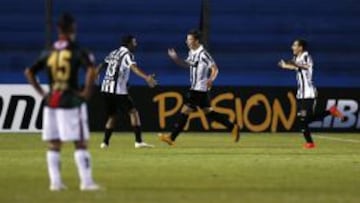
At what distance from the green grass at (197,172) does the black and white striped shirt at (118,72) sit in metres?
1.09

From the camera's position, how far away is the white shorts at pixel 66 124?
10.5 metres

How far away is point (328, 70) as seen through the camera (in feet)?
102

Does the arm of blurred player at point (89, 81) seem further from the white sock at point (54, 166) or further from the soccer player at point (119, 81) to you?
the soccer player at point (119, 81)

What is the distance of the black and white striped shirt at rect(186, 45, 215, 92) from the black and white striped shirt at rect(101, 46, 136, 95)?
1.16 metres

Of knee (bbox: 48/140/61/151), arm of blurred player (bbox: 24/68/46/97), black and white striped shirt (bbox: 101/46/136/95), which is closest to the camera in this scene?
knee (bbox: 48/140/61/151)

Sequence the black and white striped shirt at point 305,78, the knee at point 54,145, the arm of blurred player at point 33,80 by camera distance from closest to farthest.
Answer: the knee at point 54,145 < the arm of blurred player at point 33,80 < the black and white striped shirt at point 305,78

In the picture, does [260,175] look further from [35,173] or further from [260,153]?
[260,153]

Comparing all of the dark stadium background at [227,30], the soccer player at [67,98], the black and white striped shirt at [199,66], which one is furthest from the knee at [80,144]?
the dark stadium background at [227,30]

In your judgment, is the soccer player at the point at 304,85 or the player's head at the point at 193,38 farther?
the soccer player at the point at 304,85

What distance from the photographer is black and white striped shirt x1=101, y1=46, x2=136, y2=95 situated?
19203 millimetres

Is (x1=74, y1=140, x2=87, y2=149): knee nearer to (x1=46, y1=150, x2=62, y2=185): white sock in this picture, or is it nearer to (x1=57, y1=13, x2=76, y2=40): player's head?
(x1=46, y1=150, x2=62, y2=185): white sock

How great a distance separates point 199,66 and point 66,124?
361 inches

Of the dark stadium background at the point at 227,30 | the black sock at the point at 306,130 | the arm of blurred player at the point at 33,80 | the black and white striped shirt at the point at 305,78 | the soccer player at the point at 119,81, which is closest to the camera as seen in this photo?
the arm of blurred player at the point at 33,80

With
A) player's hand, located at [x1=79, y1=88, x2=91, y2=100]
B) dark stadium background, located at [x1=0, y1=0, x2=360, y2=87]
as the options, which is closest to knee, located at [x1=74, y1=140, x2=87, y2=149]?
player's hand, located at [x1=79, y1=88, x2=91, y2=100]
